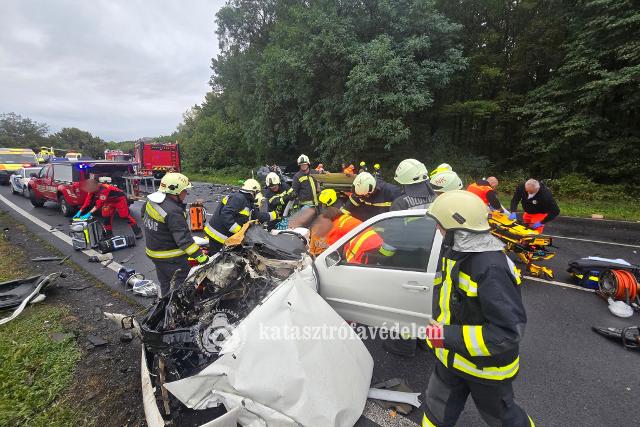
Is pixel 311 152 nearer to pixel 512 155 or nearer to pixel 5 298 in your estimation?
pixel 512 155

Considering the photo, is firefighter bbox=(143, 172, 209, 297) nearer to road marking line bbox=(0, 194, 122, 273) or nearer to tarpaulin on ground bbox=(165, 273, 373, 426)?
tarpaulin on ground bbox=(165, 273, 373, 426)

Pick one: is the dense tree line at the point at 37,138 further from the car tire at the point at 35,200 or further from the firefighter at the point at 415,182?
the firefighter at the point at 415,182

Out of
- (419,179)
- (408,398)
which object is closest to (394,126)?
(419,179)

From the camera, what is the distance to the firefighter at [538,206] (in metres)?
5.14

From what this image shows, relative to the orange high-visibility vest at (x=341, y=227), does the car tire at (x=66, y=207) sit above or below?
below

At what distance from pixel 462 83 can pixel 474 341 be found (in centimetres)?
1885

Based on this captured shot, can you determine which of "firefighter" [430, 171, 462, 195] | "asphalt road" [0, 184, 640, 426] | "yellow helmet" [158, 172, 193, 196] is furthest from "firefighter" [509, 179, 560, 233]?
"yellow helmet" [158, 172, 193, 196]

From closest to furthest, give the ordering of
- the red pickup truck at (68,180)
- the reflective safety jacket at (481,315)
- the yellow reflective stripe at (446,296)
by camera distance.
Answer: the reflective safety jacket at (481,315) → the yellow reflective stripe at (446,296) → the red pickup truck at (68,180)

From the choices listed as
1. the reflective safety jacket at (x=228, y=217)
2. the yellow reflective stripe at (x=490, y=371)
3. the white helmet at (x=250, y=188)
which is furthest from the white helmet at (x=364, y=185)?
the yellow reflective stripe at (x=490, y=371)

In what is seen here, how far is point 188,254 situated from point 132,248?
4.26 metres

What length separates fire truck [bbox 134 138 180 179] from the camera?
17.6m

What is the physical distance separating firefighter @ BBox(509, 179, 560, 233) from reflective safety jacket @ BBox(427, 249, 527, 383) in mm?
4300

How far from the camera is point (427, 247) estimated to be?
280 cm

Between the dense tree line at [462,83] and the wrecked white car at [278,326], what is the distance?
37.3ft
